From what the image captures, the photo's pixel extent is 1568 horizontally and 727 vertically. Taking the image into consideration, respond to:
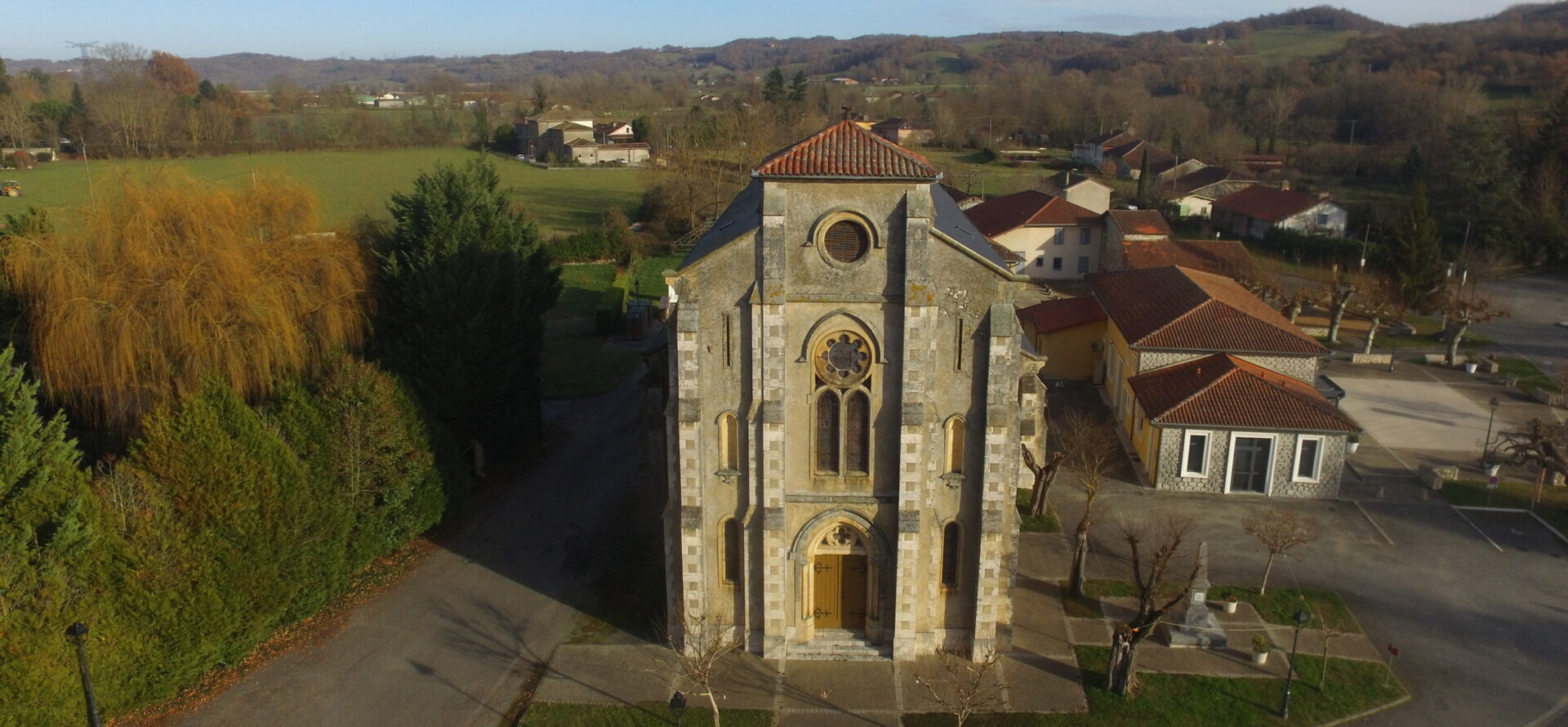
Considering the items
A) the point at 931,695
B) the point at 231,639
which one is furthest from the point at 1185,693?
the point at 231,639

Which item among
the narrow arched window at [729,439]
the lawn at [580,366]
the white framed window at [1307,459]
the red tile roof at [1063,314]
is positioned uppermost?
the narrow arched window at [729,439]

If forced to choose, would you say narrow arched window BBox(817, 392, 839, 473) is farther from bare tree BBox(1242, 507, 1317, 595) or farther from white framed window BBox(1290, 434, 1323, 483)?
white framed window BBox(1290, 434, 1323, 483)

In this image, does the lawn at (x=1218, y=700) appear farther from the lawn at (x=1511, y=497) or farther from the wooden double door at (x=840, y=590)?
the lawn at (x=1511, y=497)

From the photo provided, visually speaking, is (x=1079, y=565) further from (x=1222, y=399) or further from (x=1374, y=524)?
(x=1374, y=524)

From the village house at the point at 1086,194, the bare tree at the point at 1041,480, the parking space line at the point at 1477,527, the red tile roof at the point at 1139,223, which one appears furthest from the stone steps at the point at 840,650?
the village house at the point at 1086,194

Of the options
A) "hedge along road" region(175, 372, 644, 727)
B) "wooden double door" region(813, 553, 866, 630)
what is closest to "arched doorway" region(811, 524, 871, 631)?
"wooden double door" region(813, 553, 866, 630)

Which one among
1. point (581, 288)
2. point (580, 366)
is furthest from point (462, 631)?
point (581, 288)
